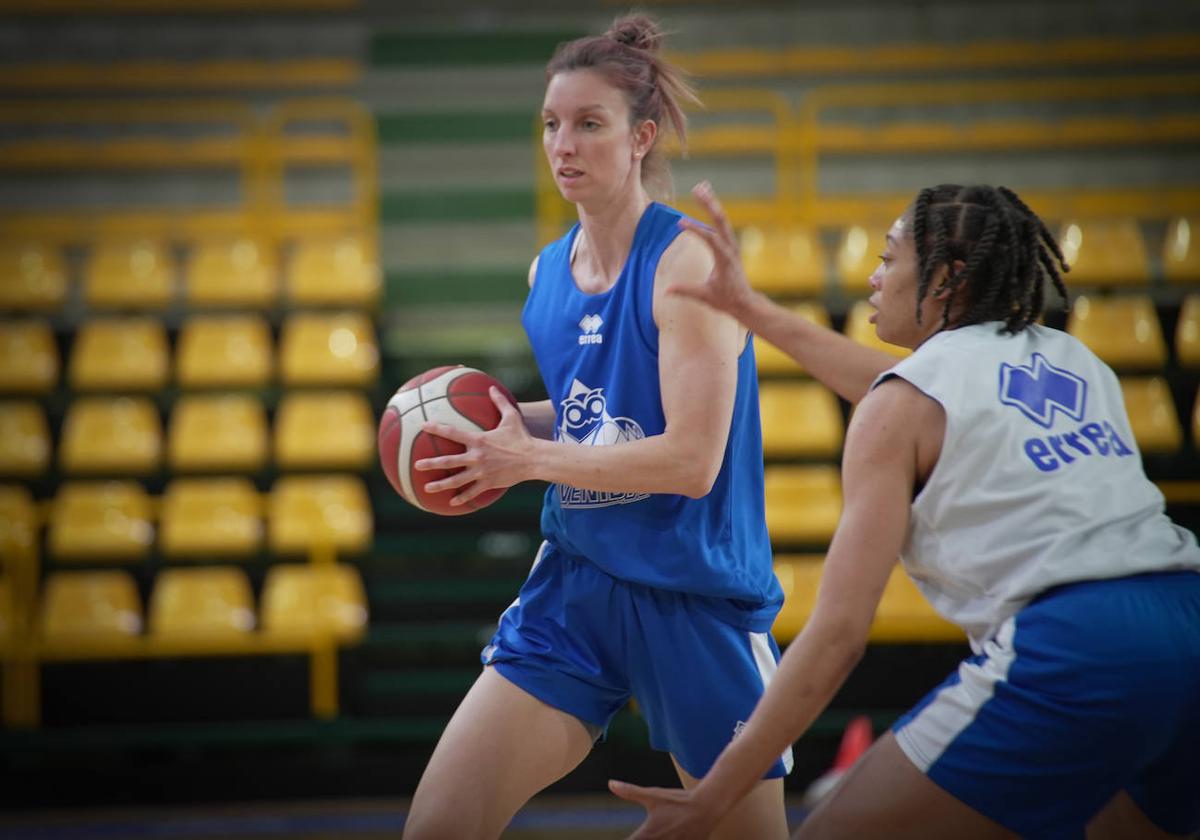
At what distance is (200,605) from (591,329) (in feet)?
13.5

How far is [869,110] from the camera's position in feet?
31.6

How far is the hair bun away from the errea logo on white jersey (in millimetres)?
574

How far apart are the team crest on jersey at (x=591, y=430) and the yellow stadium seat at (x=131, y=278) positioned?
19.2 ft

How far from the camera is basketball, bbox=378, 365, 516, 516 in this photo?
8.48 ft

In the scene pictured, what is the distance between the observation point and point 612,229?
2.69 metres

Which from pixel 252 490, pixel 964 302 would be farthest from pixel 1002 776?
pixel 252 490

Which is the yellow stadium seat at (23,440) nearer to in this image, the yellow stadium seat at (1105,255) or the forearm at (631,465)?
the forearm at (631,465)

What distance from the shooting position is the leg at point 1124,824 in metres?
2.01

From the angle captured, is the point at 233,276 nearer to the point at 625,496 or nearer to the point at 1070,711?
the point at 625,496

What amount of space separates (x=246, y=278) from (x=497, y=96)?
106 inches

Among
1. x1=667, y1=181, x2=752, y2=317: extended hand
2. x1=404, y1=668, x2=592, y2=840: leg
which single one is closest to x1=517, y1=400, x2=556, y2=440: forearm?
x1=404, y1=668, x2=592, y2=840: leg

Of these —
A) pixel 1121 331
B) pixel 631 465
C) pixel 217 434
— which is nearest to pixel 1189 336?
pixel 1121 331

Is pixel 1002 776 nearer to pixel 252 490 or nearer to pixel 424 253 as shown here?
pixel 252 490

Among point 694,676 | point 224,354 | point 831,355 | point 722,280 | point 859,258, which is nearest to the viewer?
point 722,280
